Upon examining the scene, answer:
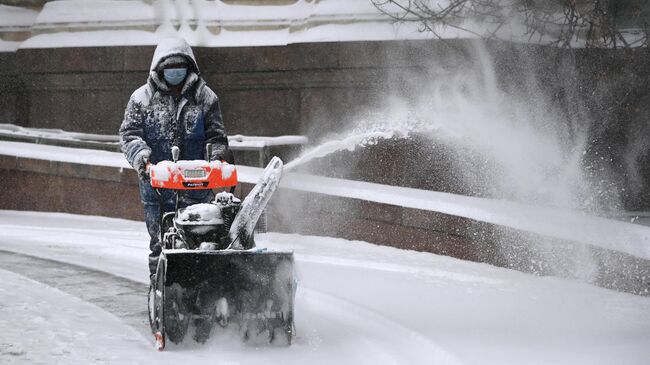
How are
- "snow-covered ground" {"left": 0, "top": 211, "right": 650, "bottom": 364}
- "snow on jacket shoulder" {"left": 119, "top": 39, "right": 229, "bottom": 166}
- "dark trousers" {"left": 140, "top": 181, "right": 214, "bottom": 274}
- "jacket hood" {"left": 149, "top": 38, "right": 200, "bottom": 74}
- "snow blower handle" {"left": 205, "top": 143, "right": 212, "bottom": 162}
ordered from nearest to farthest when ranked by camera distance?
"snow-covered ground" {"left": 0, "top": 211, "right": 650, "bottom": 364} → "snow blower handle" {"left": 205, "top": 143, "right": 212, "bottom": 162} → "jacket hood" {"left": 149, "top": 38, "right": 200, "bottom": 74} → "snow on jacket shoulder" {"left": 119, "top": 39, "right": 229, "bottom": 166} → "dark trousers" {"left": 140, "top": 181, "right": 214, "bottom": 274}

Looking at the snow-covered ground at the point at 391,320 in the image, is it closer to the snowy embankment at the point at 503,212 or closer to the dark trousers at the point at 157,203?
the snowy embankment at the point at 503,212

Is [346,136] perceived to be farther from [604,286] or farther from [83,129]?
[604,286]

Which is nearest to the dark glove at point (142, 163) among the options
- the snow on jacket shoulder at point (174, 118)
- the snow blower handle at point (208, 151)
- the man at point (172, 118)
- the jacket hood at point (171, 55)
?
the man at point (172, 118)

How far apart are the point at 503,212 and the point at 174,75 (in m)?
3.47

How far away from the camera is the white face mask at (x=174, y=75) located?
706 cm

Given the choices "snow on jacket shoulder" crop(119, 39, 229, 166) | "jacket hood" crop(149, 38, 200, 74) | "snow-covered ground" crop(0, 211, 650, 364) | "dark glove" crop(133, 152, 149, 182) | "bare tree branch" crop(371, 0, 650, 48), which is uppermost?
"bare tree branch" crop(371, 0, 650, 48)

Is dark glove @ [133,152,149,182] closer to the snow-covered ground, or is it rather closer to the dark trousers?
the dark trousers

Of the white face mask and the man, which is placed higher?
the white face mask

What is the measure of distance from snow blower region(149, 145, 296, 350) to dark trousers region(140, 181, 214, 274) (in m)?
0.74

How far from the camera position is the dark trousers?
7332 millimetres

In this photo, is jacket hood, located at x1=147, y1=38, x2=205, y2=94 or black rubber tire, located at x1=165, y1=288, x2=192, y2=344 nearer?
black rubber tire, located at x1=165, y1=288, x2=192, y2=344

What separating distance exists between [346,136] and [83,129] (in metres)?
4.34

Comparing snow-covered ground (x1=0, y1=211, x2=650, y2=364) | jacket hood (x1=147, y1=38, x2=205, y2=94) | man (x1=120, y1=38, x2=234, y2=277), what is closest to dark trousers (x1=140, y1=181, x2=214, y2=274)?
man (x1=120, y1=38, x2=234, y2=277)

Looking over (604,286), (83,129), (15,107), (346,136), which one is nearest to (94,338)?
(604,286)
